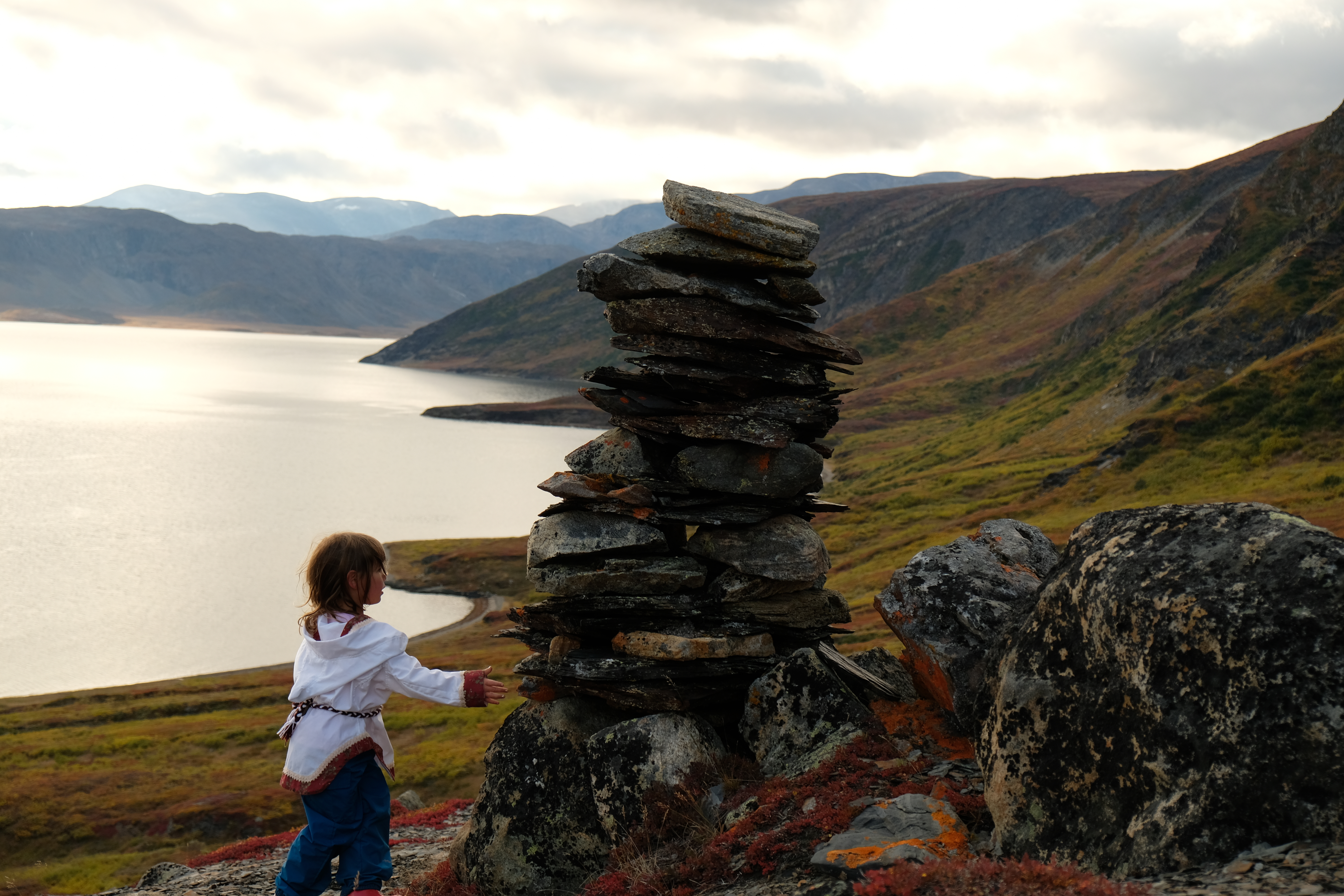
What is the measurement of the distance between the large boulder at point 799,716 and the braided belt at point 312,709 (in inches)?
237

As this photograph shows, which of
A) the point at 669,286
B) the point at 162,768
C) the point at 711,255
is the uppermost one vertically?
the point at 711,255

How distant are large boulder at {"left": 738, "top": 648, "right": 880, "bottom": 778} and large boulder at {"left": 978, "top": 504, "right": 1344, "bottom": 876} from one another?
3.44m

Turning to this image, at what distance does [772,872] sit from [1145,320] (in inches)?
4454

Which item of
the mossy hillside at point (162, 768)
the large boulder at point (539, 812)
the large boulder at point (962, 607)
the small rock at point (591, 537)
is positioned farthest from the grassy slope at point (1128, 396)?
the large boulder at point (539, 812)

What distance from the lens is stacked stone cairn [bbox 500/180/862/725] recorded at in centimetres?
1589

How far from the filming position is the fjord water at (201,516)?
67.1 meters

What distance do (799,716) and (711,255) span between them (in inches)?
320

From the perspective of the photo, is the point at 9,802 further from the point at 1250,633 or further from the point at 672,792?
the point at 1250,633

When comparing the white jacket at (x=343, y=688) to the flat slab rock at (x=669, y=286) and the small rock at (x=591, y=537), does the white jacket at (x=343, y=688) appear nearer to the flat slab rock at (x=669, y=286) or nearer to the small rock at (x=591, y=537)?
the small rock at (x=591, y=537)

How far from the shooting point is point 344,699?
10.5 meters

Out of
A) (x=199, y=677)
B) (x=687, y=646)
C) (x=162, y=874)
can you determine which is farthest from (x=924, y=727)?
(x=199, y=677)

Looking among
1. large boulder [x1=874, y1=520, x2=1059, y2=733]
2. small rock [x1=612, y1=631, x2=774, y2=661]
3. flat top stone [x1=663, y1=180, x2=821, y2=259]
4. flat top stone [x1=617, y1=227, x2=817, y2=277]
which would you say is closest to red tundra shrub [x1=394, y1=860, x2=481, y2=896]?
small rock [x1=612, y1=631, x2=774, y2=661]

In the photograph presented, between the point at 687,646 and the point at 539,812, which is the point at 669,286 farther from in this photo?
the point at 539,812

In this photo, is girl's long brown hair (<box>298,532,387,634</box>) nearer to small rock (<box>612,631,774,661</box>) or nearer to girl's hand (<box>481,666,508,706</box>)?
girl's hand (<box>481,666,508,706</box>)
